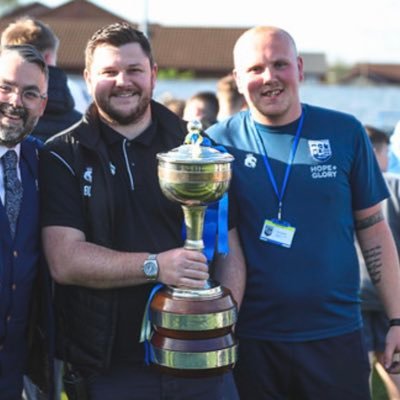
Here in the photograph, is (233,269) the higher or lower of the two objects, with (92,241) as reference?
lower

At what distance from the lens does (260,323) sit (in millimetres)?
3363

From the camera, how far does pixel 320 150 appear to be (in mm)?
3377

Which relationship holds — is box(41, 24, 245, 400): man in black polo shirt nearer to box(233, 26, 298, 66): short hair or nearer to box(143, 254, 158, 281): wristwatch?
box(143, 254, 158, 281): wristwatch

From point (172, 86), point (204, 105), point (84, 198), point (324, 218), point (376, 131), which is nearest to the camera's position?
point (84, 198)

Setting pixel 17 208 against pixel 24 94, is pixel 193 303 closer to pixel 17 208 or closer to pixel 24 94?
pixel 17 208

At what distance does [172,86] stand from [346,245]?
67.2ft

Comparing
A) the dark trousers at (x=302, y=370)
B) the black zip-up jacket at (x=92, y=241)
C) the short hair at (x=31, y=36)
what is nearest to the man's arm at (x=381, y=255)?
the dark trousers at (x=302, y=370)

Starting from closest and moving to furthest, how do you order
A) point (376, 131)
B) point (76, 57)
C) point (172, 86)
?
point (376, 131)
point (172, 86)
point (76, 57)

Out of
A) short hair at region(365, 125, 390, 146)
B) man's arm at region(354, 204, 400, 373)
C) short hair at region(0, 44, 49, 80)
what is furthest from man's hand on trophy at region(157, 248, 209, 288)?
short hair at region(365, 125, 390, 146)

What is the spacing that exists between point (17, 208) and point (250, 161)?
103 cm

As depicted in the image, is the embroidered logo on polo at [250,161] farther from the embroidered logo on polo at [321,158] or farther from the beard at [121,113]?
the beard at [121,113]

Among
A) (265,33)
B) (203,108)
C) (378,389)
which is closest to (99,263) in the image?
(265,33)

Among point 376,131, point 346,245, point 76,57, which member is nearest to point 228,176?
point 346,245

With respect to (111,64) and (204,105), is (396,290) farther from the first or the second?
(204,105)
